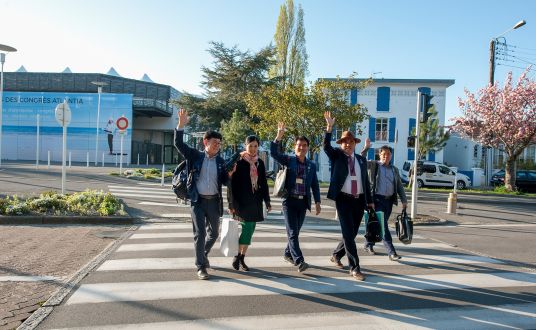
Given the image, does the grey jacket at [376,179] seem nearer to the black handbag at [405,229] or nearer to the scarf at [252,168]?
the black handbag at [405,229]

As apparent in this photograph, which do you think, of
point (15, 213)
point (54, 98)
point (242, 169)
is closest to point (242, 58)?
point (54, 98)

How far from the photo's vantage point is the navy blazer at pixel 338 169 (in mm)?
5176

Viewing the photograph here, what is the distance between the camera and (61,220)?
8953 mm

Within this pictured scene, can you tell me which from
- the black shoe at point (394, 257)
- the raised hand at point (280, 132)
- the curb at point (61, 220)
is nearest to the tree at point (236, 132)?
the curb at point (61, 220)

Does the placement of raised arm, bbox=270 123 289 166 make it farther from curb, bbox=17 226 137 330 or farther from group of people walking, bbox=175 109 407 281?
curb, bbox=17 226 137 330

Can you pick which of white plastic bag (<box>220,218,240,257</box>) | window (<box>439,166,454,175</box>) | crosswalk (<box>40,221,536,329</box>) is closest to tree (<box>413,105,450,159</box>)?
window (<box>439,166,454,175</box>)

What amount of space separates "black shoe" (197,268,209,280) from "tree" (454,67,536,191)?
22841 mm

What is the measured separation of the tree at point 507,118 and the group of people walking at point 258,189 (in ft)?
70.5

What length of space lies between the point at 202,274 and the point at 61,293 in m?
1.56

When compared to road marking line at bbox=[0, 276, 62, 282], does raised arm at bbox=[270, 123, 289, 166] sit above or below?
above

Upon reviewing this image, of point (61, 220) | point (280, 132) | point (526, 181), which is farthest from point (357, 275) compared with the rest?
point (526, 181)

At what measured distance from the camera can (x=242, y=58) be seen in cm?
3177

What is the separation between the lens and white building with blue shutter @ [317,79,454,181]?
3269cm

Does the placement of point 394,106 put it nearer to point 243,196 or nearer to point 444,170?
point 444,170
